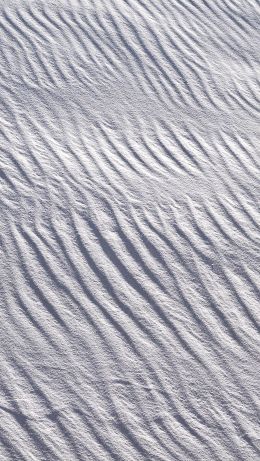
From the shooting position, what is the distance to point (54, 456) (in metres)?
5.58

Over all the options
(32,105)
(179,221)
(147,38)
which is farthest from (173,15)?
(179,221)

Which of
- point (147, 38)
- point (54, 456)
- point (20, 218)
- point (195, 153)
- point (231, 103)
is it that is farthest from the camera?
point (147, 38)

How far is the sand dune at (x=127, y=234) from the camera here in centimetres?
598

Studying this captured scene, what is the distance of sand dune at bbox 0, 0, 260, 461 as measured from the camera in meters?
5.98

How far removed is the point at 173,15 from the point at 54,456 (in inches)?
272

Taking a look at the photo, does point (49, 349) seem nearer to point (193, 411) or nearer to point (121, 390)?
point (121, 390)

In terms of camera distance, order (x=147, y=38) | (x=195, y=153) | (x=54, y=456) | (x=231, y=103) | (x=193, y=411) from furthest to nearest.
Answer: (x=147, y=38), (x=231, y=103), (x=195, y=153), (x=193, y=411), (x=54, y=456)

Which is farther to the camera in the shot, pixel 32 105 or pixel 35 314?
pixel 32 105

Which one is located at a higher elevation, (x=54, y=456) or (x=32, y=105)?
(x=32, y=105)

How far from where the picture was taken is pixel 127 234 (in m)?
7.54

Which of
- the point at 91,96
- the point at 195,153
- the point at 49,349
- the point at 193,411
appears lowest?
the point at 193,411

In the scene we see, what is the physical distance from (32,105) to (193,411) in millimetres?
3953

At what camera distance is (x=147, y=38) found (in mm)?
10438

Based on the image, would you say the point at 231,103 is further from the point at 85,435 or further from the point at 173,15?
the point at 85,435
